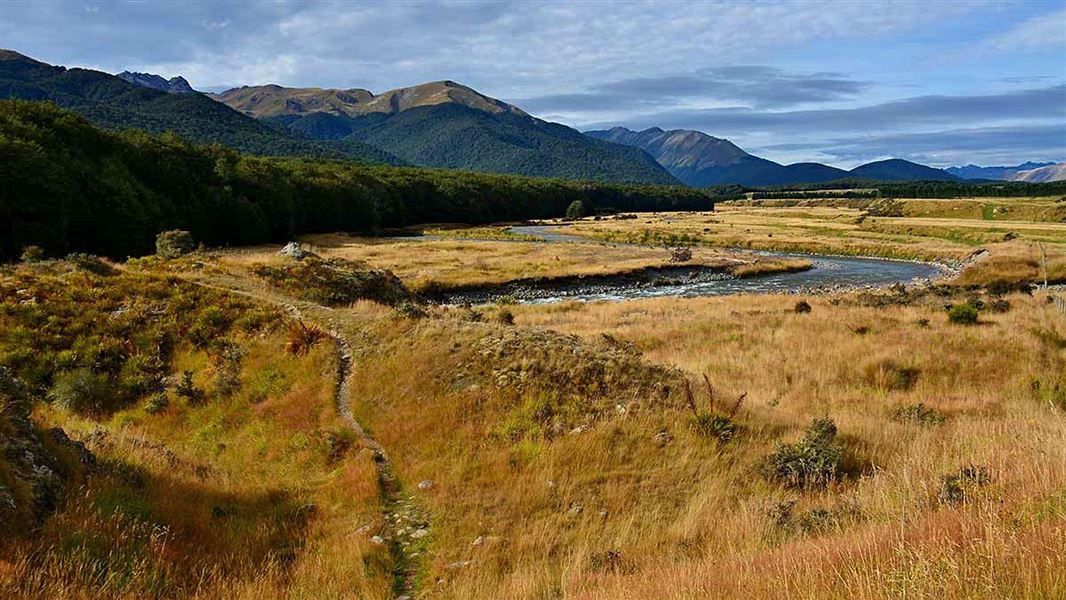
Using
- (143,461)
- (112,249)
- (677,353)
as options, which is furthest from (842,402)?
(112,249)

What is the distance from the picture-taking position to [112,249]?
5956 centimetres

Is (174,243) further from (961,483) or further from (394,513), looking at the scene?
(961,483)

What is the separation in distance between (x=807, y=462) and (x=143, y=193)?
258 feet

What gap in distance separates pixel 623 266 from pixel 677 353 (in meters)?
41.4

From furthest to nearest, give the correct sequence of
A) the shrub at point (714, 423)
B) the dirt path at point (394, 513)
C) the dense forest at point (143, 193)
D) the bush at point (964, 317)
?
the dense forest at point (143, 193) < the bush at point (964, 317) < the shrub at point (714, 423) < the dirt path at point (394, 513)

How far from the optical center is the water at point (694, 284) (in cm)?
5519

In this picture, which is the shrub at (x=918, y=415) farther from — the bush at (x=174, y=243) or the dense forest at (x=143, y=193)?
the dense forest at (x=143, y=193)

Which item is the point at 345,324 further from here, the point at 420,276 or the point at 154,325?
the point at 420,276

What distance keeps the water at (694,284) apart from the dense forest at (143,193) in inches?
1369

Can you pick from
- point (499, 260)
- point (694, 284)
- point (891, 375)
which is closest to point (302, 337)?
point (891, 375)

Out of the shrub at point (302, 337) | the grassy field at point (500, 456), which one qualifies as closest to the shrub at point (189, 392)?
the grassy field at point (500, 456)

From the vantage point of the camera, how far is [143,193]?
6969 cm

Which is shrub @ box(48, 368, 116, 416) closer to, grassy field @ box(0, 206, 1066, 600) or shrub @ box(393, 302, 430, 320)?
grassy field @ box(0, 206, 1066, 600)

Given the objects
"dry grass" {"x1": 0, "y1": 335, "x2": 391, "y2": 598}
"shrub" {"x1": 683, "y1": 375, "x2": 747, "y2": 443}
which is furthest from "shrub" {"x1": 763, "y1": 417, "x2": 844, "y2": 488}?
"dry grass" {"x1": 0, "y1": 335, "x2": 391, "y2": 598}
